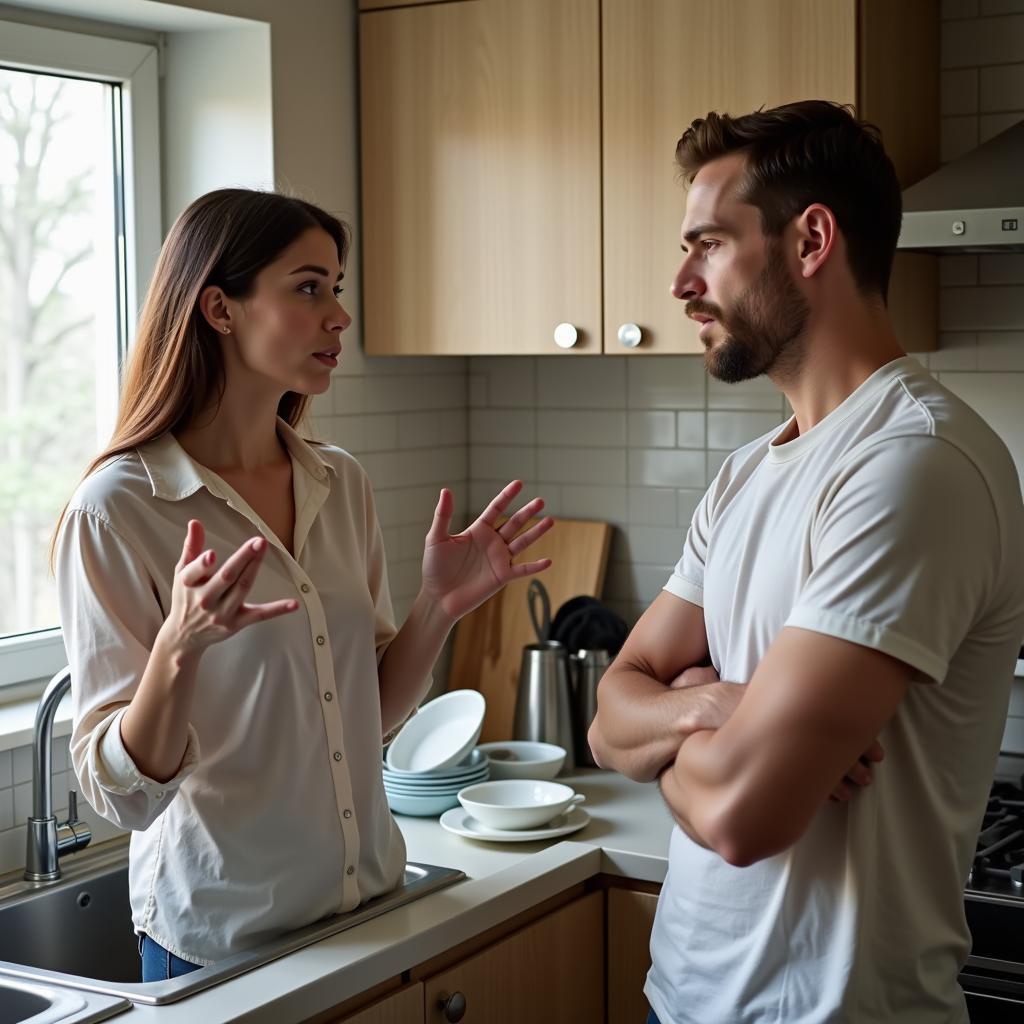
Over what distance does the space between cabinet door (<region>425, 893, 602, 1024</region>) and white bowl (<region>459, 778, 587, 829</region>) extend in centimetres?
17

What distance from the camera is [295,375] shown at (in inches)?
82.7

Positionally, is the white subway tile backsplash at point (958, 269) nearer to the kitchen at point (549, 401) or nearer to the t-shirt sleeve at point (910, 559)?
the kitchen at point (549, 401)

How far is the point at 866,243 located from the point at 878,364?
0.14 metres

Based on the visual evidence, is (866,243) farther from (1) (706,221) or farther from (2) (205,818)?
Result: (2) (205,818)

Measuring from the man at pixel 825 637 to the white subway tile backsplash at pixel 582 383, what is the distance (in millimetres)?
1590

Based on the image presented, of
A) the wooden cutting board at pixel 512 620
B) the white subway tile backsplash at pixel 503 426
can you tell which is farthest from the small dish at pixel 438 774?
the white subway tile backsplash at pixel 503 426

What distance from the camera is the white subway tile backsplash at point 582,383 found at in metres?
3.43

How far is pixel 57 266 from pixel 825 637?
2000 millimetres

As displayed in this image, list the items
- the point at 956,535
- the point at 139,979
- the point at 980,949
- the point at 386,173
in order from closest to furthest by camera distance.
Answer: the point at 956,535 < the point at 980,949 < the point at 139,979 < the point at 386,173

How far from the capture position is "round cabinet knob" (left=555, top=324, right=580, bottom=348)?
9.87 feet

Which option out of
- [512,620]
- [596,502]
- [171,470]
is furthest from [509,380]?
[171,470]

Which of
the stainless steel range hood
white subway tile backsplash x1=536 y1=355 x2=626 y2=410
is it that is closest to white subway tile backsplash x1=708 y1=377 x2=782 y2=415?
white subway tile backsplash x1=536 y1=355 x2=626 y2=410

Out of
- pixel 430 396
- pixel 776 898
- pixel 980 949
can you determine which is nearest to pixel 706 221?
pixel 776 898

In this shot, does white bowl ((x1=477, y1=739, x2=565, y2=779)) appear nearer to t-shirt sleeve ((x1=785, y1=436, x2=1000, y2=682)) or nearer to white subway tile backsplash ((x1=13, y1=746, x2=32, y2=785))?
white subway tile backsplash ((x1=13, y1=746, x2=32, y2=785))
